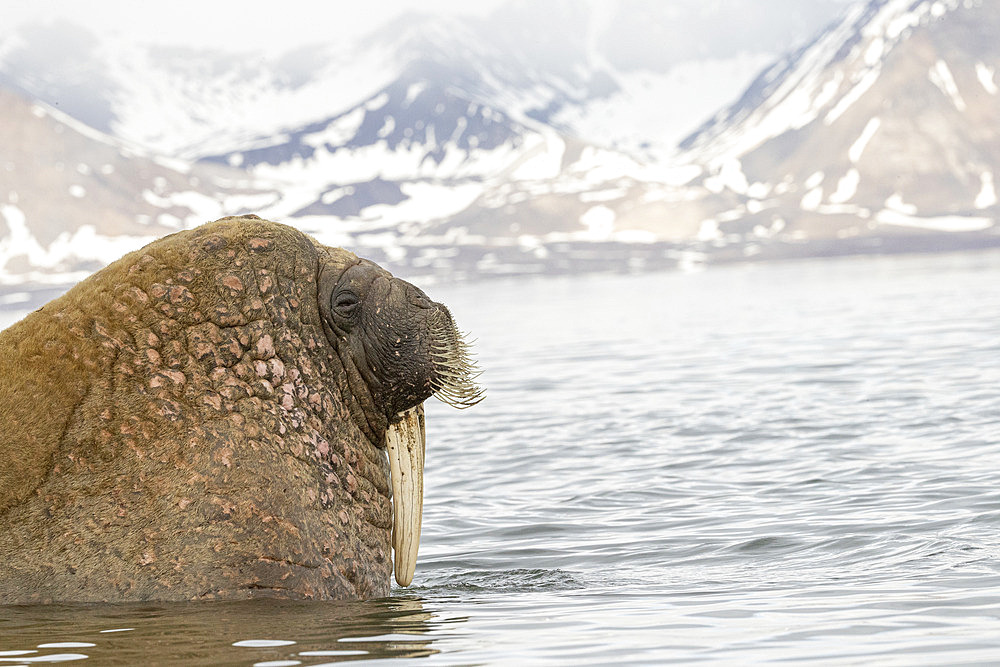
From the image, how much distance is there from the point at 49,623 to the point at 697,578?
12.8 ft

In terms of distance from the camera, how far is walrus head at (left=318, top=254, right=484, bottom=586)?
6695 millimetres

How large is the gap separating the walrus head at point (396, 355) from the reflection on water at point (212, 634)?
69 cm

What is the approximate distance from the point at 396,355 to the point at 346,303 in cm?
34

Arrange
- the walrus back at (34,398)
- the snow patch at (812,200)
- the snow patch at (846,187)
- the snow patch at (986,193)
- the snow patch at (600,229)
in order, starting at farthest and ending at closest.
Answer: the snow patch at (846,187)
the snow patch at (812,200)
the snow patch at (600,229)
the snow patch at (986,193)
the walrus back at (34,398)

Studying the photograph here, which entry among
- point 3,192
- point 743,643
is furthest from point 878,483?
point 3,192

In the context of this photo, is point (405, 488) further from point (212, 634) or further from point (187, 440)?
point (212, 634)

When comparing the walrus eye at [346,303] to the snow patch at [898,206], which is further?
the snow patch at [898,206]

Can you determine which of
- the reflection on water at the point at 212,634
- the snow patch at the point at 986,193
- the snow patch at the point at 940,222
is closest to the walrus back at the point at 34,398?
the reflection on water at the point at 212,634

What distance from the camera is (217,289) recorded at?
655 cm

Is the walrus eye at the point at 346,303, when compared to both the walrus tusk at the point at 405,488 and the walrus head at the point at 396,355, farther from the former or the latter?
the walrus tusk at the point at 405,488

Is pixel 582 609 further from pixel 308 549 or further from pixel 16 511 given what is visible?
pixel 16 511

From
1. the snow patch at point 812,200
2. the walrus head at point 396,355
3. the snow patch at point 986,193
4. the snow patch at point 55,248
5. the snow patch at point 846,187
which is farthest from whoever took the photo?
the snow patch at point 846,187

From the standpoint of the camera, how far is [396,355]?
6.73m

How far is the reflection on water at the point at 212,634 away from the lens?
539 centimetres
